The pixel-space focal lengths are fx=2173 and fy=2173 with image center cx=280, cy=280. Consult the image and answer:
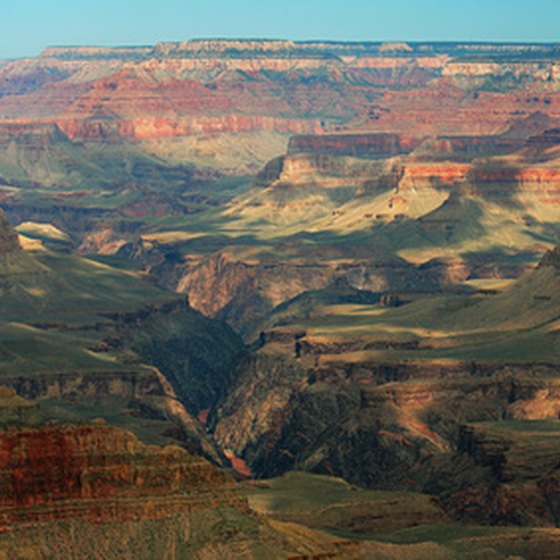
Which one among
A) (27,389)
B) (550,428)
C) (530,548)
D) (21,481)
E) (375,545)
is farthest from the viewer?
(27,389)

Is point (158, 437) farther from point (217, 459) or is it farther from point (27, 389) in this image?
point (27, 389)

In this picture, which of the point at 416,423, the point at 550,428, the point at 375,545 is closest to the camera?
the point at 375,545

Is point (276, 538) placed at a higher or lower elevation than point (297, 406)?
lower

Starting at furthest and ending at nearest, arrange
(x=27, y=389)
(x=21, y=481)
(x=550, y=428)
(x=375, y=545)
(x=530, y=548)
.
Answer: (x=27, y=389) < (x=550, y=428) < (x=530, y=548) < (x=375, y=545) < (x=21, y=481)

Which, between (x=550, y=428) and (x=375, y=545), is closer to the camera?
(x=375, y=545)

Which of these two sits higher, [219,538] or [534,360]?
[534,360]

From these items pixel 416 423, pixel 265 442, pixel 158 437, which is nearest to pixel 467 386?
pixel 416 423

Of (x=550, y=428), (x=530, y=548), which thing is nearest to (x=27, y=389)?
(x=550, y=428)

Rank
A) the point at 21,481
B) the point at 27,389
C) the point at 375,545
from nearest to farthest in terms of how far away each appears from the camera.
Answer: the point at 21,481
the point at 375,545
the point at 27,389

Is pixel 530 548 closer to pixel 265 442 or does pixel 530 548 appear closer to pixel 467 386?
pixel 467 386
